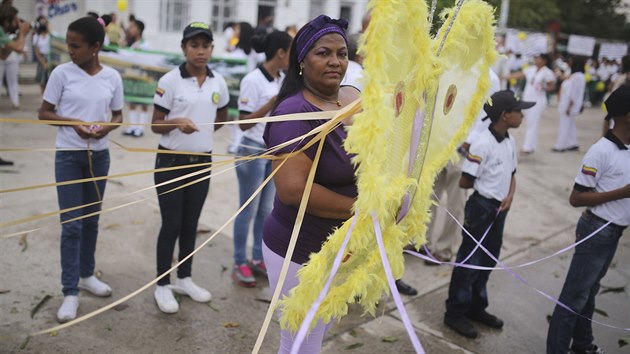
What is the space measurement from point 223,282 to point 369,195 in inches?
119

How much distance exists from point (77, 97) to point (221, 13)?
17.0 m

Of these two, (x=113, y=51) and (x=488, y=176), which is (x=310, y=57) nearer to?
(x=488, y=176)

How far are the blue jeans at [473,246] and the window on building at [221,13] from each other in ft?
56.7

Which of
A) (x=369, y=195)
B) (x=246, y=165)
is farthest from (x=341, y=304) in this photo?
(x=246, y=165)

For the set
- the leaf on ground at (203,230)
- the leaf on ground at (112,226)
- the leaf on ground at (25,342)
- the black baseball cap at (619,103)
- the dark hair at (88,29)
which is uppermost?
the dark hair at (88,29)

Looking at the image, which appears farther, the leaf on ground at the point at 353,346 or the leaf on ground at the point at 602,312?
the leaf on ground at the point at 602,312

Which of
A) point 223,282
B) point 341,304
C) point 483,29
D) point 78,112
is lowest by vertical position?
point 223,282

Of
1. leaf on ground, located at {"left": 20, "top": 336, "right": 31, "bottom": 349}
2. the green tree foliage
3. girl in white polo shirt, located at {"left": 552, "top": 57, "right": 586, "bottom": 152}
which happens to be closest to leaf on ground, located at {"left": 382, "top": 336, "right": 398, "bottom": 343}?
leaf on ground, located at {"left": 20, "top": 336, "right": 31, "bottom": 349}

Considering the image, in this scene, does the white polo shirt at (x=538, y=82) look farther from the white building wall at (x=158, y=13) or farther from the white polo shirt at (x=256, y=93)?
the white building wall at (x=158, y=13)

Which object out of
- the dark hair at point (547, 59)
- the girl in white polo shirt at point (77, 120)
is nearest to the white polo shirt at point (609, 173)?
the girl in white polo shirt at point (77, 120)

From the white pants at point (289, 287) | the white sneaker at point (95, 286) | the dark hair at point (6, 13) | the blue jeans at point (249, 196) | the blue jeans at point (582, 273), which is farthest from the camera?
the dark hair at point (6, 13)

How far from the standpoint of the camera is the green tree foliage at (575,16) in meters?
37.9

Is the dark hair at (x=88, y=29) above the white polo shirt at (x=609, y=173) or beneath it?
above

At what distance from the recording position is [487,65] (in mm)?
2492
